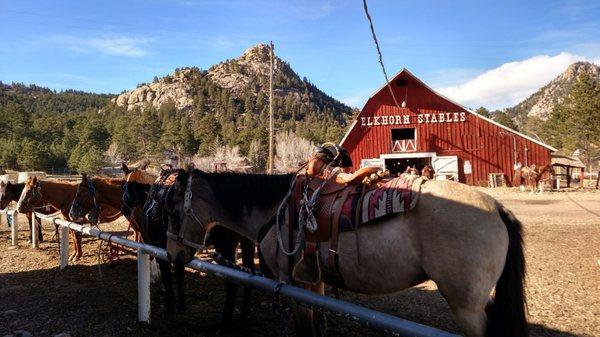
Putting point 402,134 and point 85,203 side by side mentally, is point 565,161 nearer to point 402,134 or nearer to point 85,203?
point 402,134

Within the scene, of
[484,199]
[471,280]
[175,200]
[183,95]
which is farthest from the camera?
[183,95]

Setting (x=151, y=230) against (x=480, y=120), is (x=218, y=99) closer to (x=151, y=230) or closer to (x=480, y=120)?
(x=480, y=120)

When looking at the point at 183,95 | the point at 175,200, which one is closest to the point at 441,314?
the point at 175,200

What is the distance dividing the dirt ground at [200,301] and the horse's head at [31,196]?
3.93ft

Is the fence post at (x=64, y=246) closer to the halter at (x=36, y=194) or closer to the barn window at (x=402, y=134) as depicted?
the halter at (x=36, y=194)

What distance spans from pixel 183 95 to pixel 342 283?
18463cm

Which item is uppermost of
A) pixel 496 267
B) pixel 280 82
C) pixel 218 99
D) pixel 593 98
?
pixel 280 82

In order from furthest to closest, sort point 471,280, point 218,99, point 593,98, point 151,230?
1. point 218,99
2. point 593,98
3. point 151,230
4. point 471,280

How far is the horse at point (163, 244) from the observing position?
4.67 metres

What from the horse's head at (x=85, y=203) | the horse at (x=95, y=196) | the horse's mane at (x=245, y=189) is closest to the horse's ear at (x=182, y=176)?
the horse's mane at (x=245, y=189)

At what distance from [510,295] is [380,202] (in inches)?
41.0

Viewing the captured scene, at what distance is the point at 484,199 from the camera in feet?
8.80

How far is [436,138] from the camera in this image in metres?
28.5

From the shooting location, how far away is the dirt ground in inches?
174
